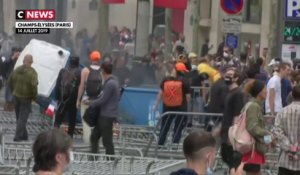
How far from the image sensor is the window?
52.9 m

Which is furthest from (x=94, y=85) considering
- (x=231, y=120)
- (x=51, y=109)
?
(x=231, y=120)

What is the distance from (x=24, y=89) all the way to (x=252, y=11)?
35.1m

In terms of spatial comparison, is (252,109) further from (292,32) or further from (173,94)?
(292,32)

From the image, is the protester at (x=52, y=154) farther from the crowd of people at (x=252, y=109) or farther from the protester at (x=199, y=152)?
A: the crowd of people at (x=252, y=109)

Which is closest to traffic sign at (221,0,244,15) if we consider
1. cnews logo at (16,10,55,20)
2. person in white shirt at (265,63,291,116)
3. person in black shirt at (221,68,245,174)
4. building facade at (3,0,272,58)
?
building facade at (3,0,272,58)

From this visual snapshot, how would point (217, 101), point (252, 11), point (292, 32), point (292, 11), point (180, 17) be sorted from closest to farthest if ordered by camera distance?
point (217, 101) < point (292, 11) < point (292, 32) < point (180, 17) < point (252, 11)

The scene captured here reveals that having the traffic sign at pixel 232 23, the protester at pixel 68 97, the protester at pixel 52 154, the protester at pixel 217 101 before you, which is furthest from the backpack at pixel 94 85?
the protester at pixel 52 154

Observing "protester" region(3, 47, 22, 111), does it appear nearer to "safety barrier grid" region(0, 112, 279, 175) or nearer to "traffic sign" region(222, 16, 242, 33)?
"safety barrier grid" region(0, 112, 279, 175)

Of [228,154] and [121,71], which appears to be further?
[121,71]

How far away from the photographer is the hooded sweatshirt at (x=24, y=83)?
19594 millimetres

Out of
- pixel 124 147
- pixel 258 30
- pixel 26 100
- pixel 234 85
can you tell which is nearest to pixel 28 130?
pixel 26 100

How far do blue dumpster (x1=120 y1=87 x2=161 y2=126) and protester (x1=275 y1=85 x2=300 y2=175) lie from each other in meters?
10.1

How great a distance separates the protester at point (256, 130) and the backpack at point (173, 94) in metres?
6.40

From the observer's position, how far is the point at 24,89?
64.4 ft
